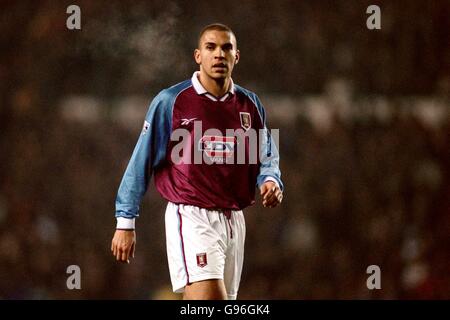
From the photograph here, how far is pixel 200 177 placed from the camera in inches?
133

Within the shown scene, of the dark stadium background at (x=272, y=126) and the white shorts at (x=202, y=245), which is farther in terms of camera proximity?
the dark stadium background at (x=272, y=126)

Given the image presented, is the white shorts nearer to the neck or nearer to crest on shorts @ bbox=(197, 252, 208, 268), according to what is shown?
crest on shorts @ bbox=(197, 252, 208, 268)

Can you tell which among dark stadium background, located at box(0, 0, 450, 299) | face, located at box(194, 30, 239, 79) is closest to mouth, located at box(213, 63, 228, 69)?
face, located at box(194, 30, 239, 79)

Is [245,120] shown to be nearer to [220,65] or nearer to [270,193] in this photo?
[220,65]

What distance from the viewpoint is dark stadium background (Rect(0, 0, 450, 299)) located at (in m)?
4.87

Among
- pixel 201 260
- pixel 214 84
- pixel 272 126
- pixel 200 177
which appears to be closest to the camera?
pixel 201 260

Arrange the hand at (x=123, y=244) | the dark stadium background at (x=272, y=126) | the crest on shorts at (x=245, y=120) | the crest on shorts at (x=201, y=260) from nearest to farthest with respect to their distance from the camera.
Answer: the crest on shorts at (x=201, y=260)
the hand at (x=123, y=244)
the crest on shorts at (x=245, y=120)
the dark stadium background at (x=272, y=126)

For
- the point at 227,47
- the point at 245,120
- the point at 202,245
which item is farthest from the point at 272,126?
the point at 202,245

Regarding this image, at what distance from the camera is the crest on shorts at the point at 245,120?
11.7 feet

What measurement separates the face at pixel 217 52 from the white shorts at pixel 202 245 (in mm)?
591

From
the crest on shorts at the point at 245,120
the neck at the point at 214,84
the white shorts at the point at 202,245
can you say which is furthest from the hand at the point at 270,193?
the neck at the point at 214,84

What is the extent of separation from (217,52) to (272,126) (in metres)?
1.66

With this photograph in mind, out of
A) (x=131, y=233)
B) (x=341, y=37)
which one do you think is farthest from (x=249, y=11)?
(x=131, y=233)

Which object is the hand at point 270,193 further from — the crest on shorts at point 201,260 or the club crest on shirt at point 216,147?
the crest on shorts at point 201,260
